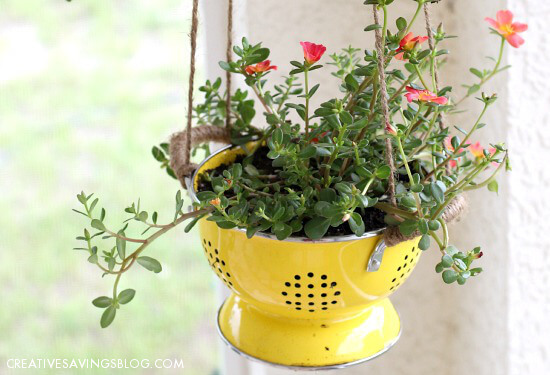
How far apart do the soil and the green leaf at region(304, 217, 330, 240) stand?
0.02 metres

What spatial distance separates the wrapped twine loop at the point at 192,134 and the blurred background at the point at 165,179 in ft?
0.71

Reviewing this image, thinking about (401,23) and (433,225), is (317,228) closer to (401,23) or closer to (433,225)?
(433,225)

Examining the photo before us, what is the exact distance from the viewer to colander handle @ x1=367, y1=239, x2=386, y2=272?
2.26 feet

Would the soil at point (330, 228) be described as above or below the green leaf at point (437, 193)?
below

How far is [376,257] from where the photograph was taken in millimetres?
690

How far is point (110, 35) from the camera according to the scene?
129cm

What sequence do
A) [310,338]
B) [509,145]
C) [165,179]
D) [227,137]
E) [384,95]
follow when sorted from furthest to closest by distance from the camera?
1. [165,179]
2. [509,145]
3. [227,137]
4. [310,338]
5. [384,95]

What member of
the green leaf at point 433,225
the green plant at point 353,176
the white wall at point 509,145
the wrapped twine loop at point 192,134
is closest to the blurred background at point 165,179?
the white wall at point 509,145

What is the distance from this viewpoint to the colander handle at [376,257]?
0.69m

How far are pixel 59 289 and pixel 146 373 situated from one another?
28 cm

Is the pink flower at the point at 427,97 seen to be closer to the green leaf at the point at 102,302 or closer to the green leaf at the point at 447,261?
the green leaf at the point at 447,261

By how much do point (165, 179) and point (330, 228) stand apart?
756 millimetres

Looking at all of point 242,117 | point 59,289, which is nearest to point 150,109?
point 59,289

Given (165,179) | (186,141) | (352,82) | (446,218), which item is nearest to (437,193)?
(446,218)
